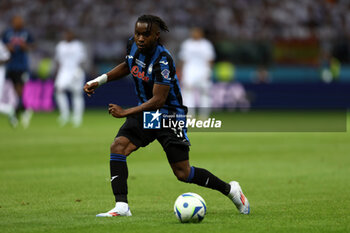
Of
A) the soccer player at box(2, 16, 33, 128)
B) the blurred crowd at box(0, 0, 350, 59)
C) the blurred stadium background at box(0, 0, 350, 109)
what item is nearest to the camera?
the soccer player at box(2, 16, 33, 128)

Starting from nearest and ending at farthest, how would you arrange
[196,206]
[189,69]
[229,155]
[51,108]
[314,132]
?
[196,206]
[229,155]
[314,132]
[189,69]
[51,108]

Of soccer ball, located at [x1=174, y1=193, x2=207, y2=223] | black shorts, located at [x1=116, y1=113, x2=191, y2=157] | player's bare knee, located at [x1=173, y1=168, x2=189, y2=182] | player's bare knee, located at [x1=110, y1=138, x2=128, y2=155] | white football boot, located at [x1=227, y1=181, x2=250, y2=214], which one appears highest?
black shorts, located at [x1=116, y1=113, x2=191, y2=157]

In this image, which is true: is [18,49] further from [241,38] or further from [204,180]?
[204,180]

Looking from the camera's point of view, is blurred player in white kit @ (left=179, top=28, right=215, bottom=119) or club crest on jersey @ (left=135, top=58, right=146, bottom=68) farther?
blurred player in white kit @ (left=179, top=28, right=215, bottom=119)

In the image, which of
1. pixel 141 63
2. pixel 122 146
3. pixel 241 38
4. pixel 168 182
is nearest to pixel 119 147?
pixel 122 146

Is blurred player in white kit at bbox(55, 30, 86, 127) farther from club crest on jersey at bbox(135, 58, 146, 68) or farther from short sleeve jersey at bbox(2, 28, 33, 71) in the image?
club crest on jersey at bbox(135, 58, 146, 68)

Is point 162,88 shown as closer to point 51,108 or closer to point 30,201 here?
point 30,201

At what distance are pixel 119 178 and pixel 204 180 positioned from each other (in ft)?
2.96

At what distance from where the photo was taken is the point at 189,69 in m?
22.3

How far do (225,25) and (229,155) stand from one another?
16047mm

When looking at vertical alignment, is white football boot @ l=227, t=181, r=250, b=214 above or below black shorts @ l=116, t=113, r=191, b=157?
below

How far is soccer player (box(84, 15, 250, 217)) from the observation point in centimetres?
714

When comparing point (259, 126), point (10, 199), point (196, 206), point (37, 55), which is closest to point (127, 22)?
point (37, 55)

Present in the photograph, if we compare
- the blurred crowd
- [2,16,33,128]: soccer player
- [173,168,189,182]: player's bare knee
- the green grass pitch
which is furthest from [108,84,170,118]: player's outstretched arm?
the blurred crowd
